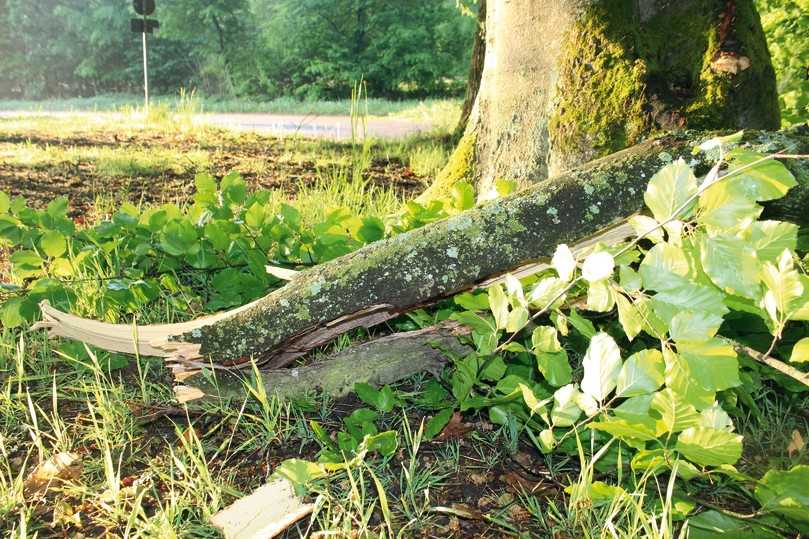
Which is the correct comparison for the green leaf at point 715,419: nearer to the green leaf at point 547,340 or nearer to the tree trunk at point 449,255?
the green leaf at point 547,340

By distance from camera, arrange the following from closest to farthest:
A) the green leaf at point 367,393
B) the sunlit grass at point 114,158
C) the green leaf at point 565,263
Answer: the green leaf at point 565,263
the green leaf at point 367,393
the sunlit grass at point 114,158

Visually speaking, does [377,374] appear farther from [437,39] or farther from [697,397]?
[437,39]

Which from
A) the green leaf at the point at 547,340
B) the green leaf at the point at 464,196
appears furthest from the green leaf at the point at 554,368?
the green leaf at the point at 464,196

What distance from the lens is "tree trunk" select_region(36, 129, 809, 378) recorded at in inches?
64.1

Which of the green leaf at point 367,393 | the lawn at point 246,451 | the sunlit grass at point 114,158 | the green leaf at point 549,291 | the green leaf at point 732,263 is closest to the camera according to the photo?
the green leaf at point 732,263

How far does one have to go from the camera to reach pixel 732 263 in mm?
1078

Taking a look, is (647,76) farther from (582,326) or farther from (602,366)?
(602,366)

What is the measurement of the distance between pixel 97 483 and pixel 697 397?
56.8 inches

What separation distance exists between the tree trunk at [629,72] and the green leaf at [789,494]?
1302 millimetres

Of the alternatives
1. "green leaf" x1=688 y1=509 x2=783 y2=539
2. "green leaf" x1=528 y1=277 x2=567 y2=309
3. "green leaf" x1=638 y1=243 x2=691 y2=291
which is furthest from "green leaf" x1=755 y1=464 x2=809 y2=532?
"green leaf" x1=528 y1=277 x2=567 y2=309

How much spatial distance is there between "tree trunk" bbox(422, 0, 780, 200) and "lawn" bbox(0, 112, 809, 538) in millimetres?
740

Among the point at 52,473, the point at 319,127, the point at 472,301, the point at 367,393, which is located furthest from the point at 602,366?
the point at 319,127

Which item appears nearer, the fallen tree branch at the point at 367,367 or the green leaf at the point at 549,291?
the green leaf at the point at 549,291

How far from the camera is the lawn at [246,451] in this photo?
55.6 inches
